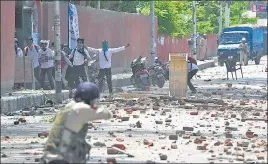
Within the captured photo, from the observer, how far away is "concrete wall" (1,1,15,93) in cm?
2658

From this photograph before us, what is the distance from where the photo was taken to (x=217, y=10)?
286 feet

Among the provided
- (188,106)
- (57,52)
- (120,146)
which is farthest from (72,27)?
(120,146)

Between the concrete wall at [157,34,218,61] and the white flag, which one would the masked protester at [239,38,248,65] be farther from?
the white flag

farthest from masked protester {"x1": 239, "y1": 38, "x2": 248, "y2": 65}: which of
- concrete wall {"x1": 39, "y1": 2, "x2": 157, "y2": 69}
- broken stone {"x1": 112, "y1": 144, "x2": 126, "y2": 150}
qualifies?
broken stone {"x1": 112, "y1": 144, "x2": 126, "y2": 150}

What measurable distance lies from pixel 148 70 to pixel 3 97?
11.5 m

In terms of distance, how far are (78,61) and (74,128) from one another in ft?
57.0

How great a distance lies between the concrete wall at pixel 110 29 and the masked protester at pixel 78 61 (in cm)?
583

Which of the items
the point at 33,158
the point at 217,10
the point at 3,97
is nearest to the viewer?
the point at 33,158

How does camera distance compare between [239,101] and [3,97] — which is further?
[239,101]

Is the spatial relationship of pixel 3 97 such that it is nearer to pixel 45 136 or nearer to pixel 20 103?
pixel 20 103

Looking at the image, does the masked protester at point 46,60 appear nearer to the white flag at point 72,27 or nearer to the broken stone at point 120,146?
the white flag at point 72,27

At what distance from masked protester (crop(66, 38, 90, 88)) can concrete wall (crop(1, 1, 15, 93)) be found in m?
1.74

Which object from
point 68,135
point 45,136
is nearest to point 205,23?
point 45,136

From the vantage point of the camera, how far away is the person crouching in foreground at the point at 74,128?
31.3ft
